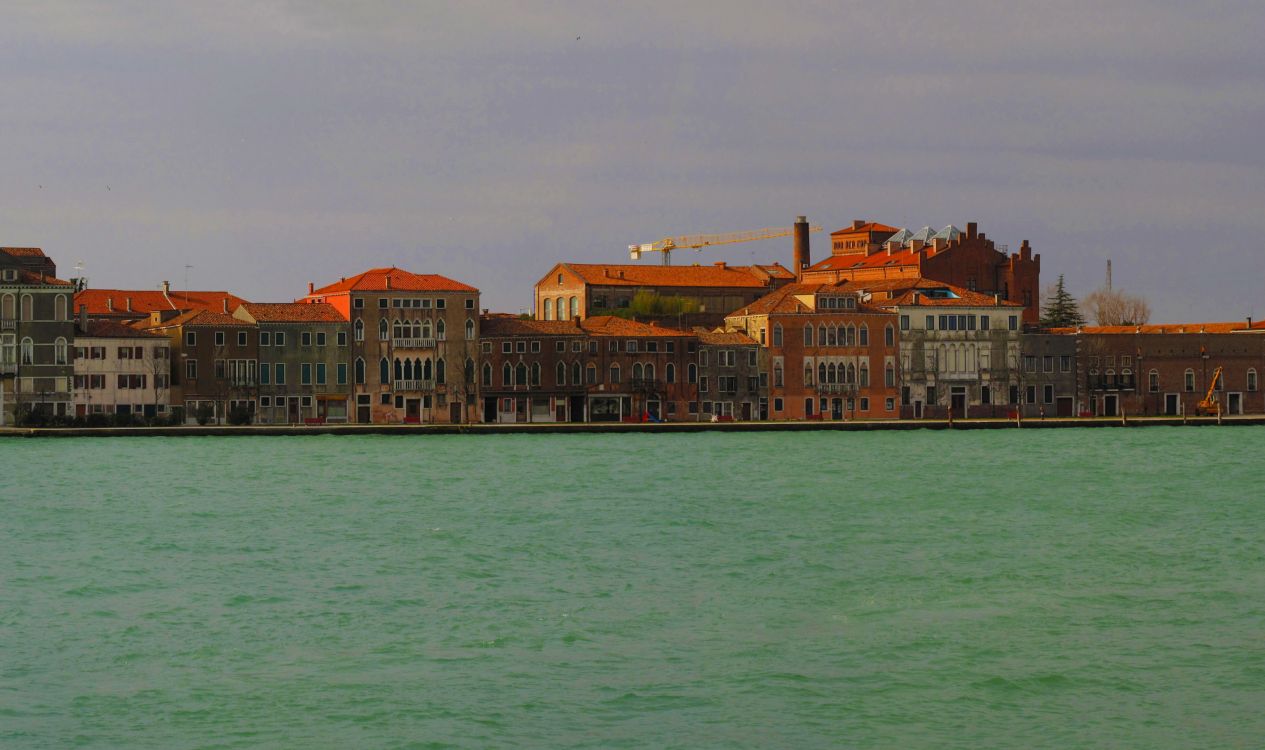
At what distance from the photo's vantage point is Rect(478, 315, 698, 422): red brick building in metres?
65.2

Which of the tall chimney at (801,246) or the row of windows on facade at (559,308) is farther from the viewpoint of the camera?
the tall chimney at (801,246)

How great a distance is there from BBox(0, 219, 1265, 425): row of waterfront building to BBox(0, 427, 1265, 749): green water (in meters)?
21.2

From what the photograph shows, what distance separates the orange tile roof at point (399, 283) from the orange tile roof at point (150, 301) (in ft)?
18.4

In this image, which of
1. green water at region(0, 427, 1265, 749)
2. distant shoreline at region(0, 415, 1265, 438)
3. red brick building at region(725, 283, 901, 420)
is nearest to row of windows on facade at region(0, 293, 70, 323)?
distant shoreline at region(0, 415, 1265, 438)

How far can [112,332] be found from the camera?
2388 inches

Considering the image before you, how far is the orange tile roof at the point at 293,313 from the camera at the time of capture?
207 feet

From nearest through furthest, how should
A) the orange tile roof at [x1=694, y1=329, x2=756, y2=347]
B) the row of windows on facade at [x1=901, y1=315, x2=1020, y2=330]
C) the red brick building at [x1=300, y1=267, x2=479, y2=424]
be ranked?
the red brick building at [x1=300, y1=267, x2=479, y2=424] < the orange tile roof at [x1=694, y1=329, x2=756, y2=347] < the row of windows on facade at [x1=901, y1=315, x2=1020, y2=330]

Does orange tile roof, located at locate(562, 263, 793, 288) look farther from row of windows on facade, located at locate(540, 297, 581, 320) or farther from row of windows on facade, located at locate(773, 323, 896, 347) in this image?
row of windows on facade, located at locate(773, 323, 896, 347)

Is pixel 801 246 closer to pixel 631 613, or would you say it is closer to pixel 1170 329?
pixel 1170 329

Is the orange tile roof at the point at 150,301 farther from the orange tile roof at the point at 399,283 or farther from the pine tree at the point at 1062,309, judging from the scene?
the pine tree at the point at 1062,309

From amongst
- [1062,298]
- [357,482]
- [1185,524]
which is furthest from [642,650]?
[1062,298]

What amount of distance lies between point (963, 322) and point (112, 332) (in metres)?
29.7

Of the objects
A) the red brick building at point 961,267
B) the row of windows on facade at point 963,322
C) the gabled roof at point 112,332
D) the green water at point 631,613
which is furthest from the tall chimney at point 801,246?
the green water at point 631,613

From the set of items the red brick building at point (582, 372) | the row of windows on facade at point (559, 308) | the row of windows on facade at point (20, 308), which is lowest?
the red brick building at point (582, 372)
